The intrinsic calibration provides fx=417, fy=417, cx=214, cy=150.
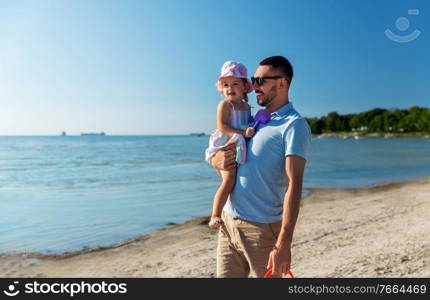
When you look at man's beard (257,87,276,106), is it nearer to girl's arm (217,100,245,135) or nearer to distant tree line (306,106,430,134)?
girl's arm (217,100,245,135)

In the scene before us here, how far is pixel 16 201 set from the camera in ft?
55.3

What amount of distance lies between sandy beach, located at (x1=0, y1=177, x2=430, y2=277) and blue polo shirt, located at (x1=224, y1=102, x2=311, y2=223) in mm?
3930

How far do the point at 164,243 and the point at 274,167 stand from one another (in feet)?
23.0

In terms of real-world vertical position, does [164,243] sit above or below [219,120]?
below

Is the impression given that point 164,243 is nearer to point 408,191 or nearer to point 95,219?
point 95,219

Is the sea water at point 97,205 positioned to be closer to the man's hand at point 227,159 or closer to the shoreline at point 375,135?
the man's hand at point 227,159

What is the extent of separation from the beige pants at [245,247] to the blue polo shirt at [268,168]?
0.06 m

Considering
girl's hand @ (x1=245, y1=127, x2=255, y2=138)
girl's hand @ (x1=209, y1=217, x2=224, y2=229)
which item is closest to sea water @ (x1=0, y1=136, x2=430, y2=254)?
girl's hand @ (x1=209, y1=217, x2=224, y2=229)

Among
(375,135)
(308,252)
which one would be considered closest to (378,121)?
(375,135)

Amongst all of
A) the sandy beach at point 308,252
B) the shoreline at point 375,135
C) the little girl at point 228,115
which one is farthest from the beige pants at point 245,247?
the shoreline at point 375,135

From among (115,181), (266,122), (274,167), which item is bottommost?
(115,181)

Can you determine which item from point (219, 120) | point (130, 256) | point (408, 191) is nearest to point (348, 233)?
point (130, 256)

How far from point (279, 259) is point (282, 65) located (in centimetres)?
122

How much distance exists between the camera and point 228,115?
2986 millimetres
